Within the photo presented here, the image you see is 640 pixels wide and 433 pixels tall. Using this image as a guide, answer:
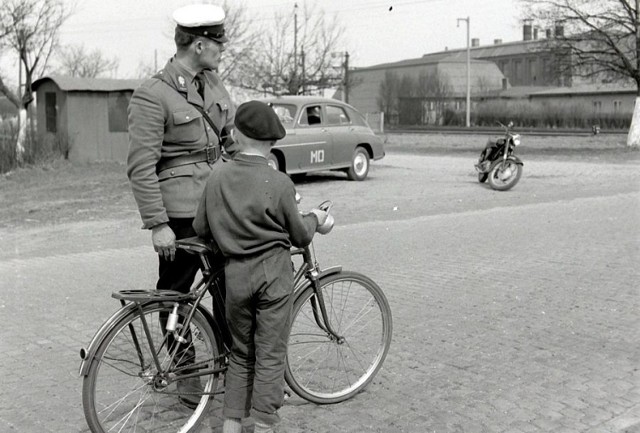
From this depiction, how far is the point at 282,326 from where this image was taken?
3725 millimetres

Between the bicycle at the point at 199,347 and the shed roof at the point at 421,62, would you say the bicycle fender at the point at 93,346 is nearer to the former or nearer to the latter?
the bicycle at the point at 199,347

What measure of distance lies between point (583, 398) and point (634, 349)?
3.82ft

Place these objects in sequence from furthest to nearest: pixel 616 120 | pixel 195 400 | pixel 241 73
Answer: pixel 616 120 < pixel 241 73 < pixel 195 400

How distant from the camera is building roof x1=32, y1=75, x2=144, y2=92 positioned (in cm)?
2315

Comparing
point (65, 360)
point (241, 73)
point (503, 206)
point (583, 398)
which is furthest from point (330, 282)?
point (241, 73)

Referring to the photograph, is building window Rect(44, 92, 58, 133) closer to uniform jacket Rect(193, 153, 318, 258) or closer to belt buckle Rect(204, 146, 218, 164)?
belt buckle Rect(204, 146, 218, 164)

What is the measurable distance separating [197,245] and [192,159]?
53 cm

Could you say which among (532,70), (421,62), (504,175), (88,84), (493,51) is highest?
(493,51)

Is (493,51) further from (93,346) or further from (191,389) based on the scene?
(93,346)

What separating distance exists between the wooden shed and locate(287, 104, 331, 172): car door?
782 centimetres

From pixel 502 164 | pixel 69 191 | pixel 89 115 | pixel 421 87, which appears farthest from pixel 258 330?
pixel 421 87

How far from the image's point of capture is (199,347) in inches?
153

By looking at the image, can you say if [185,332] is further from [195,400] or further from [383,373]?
[383,373]

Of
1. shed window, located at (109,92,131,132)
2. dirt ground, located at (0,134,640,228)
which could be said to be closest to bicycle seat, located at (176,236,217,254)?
dirt ground, located at (0,134,640,228)
